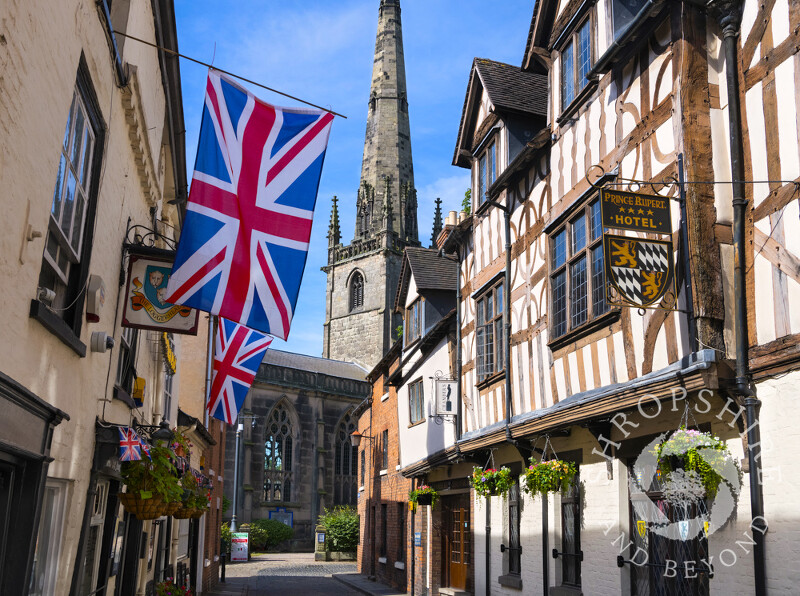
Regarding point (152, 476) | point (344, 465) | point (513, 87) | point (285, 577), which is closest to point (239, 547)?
point (285, 577)

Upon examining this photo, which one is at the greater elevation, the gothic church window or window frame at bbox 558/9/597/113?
window frame at bbox 558/9/597/113

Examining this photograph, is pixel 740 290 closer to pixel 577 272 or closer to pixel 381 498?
pixel 577 272

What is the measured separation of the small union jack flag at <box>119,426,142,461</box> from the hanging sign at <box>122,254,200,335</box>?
1.10 metres

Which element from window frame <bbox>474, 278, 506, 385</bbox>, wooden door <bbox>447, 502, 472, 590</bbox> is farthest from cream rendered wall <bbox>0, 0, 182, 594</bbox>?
wooden door <bbox>447, 502, 472, 590</bbox>

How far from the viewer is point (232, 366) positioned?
1592 cm

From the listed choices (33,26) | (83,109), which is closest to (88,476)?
(83,109)

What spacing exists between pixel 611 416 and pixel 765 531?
95.7 inches

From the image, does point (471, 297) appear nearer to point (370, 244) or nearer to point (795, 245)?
point (795, 245)

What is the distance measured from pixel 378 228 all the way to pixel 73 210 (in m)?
57.9

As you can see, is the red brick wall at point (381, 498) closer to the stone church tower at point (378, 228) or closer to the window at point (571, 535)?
the window at point (571, 535)

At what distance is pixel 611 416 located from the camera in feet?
30.0

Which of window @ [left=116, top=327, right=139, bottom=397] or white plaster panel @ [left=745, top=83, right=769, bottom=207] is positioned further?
→ window @ [left=116, top=327, right=139, bottom=397]

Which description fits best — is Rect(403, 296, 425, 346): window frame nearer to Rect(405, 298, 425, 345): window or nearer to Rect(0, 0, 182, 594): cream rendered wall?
Rect(405, 298, 425, 345): window

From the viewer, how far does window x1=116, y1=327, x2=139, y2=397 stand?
30.9 ft
